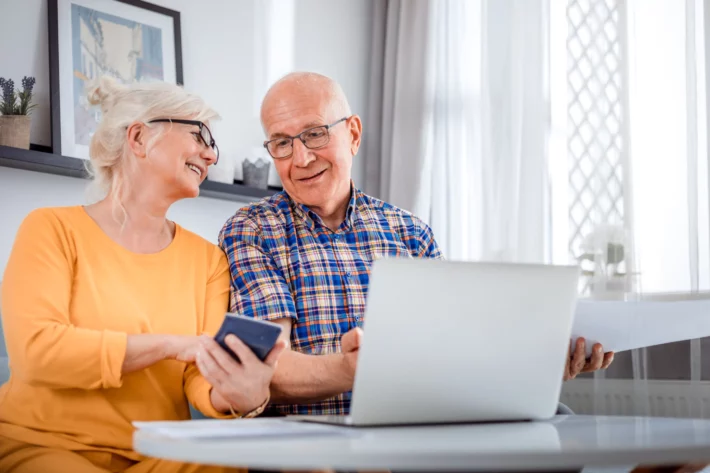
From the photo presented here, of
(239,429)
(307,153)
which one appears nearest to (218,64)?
(307,153)

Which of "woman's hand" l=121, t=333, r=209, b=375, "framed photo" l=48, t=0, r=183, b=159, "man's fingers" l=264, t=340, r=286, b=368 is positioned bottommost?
"woman's hand" l=121, t=333, r=209, b=375

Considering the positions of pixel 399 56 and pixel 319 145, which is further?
pixel 399 56

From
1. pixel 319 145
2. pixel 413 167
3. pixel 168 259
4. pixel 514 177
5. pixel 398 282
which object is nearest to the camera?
pixel 398 282

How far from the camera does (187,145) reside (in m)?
1.67

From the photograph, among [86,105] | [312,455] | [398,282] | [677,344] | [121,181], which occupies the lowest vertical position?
A: [677,344]

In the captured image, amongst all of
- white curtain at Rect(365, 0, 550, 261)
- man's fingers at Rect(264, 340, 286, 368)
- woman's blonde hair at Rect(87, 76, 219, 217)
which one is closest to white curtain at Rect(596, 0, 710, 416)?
white curtain at Rect(365, 0, 550, 261)

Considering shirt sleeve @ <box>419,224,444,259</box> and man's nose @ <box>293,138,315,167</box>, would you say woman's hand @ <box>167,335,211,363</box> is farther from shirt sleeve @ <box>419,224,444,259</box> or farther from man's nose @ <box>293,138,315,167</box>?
shirt sleeve @ <box>419,224,444,259</box>

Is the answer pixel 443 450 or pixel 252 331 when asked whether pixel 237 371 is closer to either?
pixel 252 331

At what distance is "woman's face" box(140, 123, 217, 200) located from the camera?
5.38ft

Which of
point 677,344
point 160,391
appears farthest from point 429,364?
point 677,344

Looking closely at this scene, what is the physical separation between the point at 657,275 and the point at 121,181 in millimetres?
1827

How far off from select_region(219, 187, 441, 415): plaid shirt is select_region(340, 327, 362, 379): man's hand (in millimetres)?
287

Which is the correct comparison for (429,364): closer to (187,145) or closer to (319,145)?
(187,145)

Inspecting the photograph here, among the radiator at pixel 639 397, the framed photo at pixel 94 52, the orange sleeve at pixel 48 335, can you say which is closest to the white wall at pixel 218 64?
the framed photo at pixel 94 52
